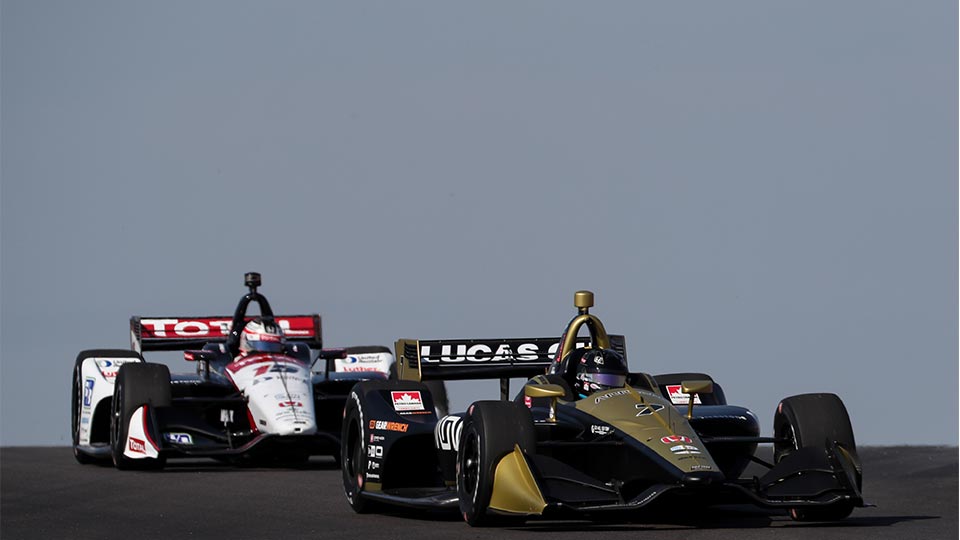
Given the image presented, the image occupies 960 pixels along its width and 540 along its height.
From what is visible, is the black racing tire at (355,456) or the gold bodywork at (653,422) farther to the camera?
the black racing tire at (355,456)

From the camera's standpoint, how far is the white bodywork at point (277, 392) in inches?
850

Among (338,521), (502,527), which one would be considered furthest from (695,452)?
(338,521)

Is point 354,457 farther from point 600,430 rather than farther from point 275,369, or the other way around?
point 275,369

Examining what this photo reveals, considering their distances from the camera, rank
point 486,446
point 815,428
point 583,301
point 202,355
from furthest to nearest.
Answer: point 202,355
point 583,301
point 815,428
point 486,446

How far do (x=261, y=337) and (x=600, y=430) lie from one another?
1037 centimetres

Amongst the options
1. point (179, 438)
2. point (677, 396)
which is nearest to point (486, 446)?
A: point (677, 396)

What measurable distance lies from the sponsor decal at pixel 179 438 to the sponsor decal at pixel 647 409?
928 centimetres

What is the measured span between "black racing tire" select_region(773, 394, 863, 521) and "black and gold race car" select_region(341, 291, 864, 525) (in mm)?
11

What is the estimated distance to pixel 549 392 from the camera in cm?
1386

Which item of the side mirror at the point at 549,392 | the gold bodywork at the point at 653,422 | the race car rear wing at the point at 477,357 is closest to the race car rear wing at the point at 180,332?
the race car rear wing at the point at 477,357

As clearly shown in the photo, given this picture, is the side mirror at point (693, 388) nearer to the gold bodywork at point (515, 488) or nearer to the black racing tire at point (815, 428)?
the black racing tire at point (815, 428)

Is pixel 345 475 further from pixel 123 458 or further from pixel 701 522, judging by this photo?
pixel 123 458

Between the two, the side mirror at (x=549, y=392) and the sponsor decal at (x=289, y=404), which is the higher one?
the side mirror at (x=549, y=392)

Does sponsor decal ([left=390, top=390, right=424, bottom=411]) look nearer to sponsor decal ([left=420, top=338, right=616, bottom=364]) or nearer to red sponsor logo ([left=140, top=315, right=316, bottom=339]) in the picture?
sponsor decal ([left=420, top=338, right=616, bottom=364])
